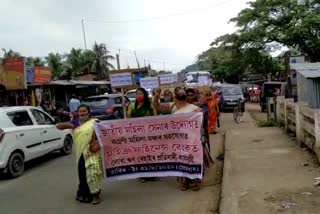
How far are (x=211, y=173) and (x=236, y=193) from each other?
7.56 ft

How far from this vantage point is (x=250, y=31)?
35.5m

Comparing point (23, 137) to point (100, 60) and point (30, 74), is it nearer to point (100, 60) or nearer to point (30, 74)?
point (30, 74)

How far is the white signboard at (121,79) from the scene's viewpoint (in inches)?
542

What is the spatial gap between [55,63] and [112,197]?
4526 cm

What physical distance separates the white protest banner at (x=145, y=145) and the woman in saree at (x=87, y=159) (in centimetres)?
43

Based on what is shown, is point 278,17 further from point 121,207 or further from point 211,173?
point 121,207

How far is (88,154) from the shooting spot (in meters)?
7.09

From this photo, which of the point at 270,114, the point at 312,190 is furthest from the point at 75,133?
the point at 270,114

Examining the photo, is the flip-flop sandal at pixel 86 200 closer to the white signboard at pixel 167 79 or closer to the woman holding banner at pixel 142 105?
the woman holding banner at pixel 142 105

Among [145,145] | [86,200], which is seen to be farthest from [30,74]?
[86,200]

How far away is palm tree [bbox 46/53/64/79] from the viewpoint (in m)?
50.6

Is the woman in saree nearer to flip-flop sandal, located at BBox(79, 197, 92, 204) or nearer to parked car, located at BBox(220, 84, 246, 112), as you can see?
flip-flop sandal, located at BBox(79, 197, 92, 204)

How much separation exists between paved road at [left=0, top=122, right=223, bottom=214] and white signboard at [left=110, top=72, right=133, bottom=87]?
459 cm

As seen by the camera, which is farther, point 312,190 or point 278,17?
point 278,17
